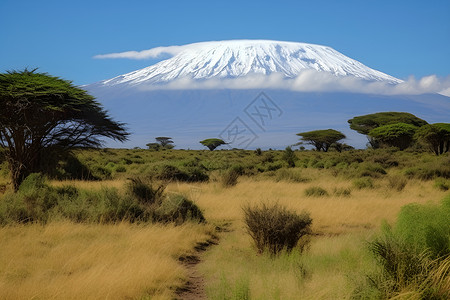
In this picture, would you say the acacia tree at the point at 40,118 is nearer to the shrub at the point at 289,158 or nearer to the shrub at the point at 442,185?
the shrub at the point at 442,185

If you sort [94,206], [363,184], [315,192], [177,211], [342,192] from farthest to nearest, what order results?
[363,184]
[342,192]
[315,192]
[177,211]
[94,206]

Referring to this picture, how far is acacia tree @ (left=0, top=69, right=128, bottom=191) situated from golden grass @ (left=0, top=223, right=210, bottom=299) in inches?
243

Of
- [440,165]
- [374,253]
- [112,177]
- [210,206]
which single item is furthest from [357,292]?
[440,165]

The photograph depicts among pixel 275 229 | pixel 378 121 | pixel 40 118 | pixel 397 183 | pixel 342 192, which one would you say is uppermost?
pixel 378 121

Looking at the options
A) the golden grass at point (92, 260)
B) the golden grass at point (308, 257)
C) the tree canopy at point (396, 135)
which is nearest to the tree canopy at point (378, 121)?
the tree canopy at point (396, 135)

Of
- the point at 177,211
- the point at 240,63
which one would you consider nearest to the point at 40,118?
the point at 177,211

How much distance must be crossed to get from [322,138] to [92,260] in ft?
182

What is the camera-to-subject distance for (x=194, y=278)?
24.2 feet

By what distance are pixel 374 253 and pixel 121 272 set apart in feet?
11.6

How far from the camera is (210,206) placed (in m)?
15.0

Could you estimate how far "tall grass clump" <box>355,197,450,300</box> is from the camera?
528 centimetres

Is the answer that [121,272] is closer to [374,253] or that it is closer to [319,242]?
[374,253]

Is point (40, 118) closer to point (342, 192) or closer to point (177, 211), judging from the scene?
point (177, 211)

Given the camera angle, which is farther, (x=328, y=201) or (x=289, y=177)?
(x=289, y=177)
